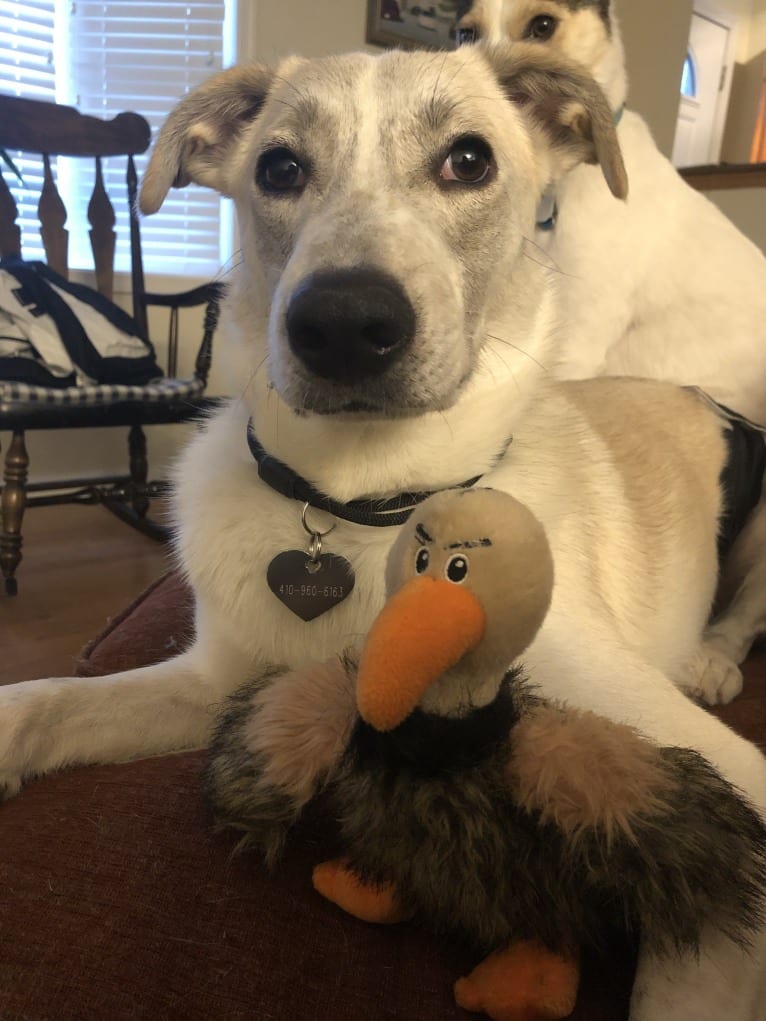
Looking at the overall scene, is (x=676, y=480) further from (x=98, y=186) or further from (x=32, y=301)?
(x=98, y=186)

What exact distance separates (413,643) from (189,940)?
367 mm

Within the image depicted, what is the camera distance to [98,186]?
11.0ft

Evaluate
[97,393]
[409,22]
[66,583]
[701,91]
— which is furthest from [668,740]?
[701,91]

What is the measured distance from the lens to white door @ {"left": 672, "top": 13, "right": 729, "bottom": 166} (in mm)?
6980

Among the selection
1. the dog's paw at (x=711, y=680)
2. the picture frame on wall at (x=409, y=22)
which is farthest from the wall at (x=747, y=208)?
the dog's paw at (x=711, y=680)

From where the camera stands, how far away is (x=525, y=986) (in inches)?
24.1

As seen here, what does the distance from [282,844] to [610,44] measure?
230 centimetres

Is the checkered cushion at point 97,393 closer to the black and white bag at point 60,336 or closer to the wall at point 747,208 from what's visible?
the black and white bag at point 60,336

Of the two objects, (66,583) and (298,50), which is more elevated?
(298,50)

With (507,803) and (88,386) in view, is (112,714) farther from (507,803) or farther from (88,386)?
(88,386)

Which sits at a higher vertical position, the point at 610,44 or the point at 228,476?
the point at 610,44

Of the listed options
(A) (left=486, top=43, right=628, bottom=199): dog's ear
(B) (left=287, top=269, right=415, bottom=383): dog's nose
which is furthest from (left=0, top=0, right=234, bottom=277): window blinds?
(B) (left=287, top=269, right=415, bottom=383): dog's nose

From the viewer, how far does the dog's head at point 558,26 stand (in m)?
2.11

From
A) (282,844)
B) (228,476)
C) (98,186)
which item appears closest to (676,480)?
(228,476)
